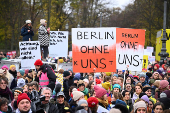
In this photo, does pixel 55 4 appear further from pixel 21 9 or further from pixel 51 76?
pixel 51 76

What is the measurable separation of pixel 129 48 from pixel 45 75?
108 inches

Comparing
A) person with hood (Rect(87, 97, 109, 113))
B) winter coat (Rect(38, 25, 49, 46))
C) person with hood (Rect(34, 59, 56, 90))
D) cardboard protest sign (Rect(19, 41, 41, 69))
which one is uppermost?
winter coat (Rect(38, 25, 49, 46))

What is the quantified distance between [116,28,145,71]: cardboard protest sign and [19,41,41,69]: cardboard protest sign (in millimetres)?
3030

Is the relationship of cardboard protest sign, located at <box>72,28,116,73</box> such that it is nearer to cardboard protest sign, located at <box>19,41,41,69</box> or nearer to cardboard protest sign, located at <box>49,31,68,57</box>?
cardboard protest sign, located at <box>19,41,41,69</box>

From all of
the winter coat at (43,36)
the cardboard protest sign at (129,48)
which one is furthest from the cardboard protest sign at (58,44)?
the cardboard protest sign at (129,48)

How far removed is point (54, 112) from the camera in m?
5.85

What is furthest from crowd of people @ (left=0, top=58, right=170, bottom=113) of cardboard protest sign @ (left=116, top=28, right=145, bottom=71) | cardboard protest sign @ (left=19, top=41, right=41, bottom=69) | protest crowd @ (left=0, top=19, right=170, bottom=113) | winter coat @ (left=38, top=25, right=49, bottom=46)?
winter coat @ (left=38, top=25, right=49, bottom=46)

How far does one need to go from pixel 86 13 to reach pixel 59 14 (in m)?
7.15

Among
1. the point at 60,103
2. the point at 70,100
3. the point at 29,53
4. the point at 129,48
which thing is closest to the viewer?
the point at 60,103

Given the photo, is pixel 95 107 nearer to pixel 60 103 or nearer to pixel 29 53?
pixel 60 103

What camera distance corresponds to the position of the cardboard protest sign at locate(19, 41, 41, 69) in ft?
32.8

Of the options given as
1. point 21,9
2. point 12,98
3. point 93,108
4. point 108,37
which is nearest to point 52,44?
point 108,37

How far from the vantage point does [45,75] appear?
8.02 metres

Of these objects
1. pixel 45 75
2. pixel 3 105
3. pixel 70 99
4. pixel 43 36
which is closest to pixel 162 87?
pixel 70 99
